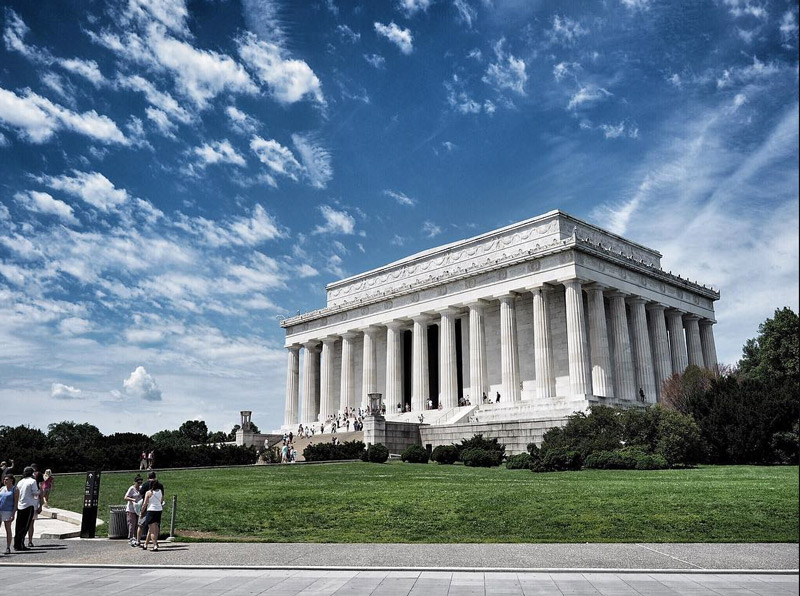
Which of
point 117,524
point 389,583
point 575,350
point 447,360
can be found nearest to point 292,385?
Answer: point 447,360

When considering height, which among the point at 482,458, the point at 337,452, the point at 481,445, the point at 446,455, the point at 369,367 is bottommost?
the point at 482,458

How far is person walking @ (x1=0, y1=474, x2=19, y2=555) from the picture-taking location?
18.3 m

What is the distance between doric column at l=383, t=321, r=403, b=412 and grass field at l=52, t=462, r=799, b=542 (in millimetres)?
37308

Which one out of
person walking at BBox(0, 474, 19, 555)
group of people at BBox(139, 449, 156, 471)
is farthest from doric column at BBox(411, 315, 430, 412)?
person walking at BBox(0, 474, 19, 555)

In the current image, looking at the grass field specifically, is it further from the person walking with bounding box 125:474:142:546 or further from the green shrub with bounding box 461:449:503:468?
the green shrub with bounding box 461:449:503:468

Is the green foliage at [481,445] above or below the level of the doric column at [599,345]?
below

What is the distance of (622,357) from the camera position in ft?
192

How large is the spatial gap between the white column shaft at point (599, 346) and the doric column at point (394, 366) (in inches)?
Result: 780

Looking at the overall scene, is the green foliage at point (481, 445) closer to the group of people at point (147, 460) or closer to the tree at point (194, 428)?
the group of people at point (147, 460)

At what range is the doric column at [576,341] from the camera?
177 ft

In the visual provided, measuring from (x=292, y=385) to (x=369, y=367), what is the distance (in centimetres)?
1307

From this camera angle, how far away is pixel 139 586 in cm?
1294

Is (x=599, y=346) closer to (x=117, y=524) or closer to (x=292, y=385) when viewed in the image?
(x=292, y=385)

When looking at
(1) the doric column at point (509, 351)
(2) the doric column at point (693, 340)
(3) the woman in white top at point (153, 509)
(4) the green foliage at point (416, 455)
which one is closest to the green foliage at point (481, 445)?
(4) the green foliage at point (416, 455)
